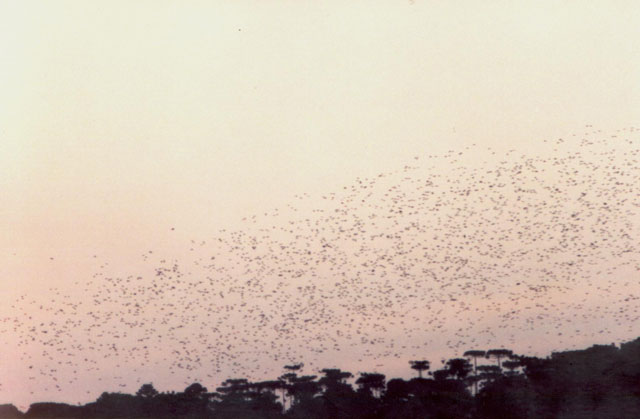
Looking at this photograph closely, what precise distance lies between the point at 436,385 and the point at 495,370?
1982 centimetres

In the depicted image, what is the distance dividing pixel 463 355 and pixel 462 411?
4036 centimetres

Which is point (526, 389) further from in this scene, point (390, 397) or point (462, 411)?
point (390, 397)

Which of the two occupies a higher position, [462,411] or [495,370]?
[495,370]

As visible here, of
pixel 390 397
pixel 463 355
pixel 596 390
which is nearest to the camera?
pixel 596 390

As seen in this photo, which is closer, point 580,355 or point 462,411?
point 462,411

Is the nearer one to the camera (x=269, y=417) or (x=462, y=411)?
(x=462, y=411)

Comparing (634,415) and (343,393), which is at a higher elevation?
(343,393)

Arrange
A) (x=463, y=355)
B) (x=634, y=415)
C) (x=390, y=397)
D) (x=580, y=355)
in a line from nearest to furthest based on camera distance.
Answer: (x=634, y=415), (x=580, y=355), (x=390, y=397), (x=463, y=355)

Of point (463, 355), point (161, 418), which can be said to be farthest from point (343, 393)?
point (161, 418)

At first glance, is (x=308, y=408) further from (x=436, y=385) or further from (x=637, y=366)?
(x=637, y=366)

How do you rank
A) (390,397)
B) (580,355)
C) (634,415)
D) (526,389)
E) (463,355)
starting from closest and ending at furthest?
(634,415) < (526,389) < (580,355) < (390,397) < (463,355)

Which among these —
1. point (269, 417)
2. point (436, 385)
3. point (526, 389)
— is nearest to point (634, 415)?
point (526, 389)

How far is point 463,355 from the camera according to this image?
191 m

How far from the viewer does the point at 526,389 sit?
150750mm
